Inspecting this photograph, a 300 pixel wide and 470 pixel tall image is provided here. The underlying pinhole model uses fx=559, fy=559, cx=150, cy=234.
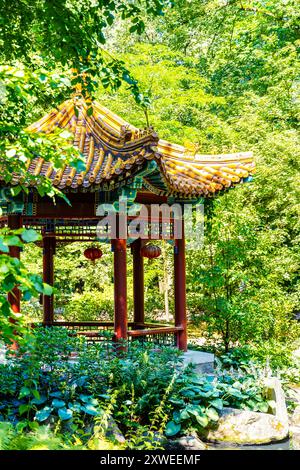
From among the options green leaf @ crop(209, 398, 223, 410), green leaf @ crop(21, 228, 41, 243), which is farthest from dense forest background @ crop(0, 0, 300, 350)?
green leaf @ crop(209, 398, 223, 410)

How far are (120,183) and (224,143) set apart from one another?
888cm

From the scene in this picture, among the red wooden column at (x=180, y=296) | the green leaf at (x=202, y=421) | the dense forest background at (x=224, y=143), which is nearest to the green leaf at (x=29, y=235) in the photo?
the dense forest background at (x=224, y=143)

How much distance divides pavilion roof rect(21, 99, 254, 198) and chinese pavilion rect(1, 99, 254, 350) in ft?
0.04

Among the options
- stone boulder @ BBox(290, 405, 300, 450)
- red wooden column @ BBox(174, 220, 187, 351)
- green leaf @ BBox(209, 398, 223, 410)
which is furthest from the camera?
red wooden column @ BBox(174, 220, 187, 351)

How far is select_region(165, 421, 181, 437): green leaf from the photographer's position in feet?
19.8

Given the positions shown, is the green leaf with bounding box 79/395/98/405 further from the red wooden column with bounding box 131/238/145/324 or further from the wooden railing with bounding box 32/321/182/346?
the red wooden column with bounding box 131/238/145/324

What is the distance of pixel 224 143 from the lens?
15609mm

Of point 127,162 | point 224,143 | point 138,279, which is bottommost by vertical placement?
point 138,279

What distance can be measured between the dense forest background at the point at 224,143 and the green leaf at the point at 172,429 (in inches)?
138

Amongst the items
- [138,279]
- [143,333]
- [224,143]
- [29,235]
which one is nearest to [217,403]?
[143,333]

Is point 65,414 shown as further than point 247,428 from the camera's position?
No

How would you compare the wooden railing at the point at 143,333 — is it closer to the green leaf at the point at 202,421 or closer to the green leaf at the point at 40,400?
the green leaf at the point at 40,400

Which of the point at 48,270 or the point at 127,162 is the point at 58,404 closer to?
the point at 127,162

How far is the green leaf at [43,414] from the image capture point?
564 cm
